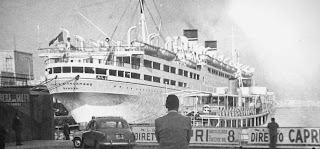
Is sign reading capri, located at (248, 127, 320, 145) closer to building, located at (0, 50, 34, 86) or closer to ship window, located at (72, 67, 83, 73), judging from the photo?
ship window, located at (72, 67, 83, 73)

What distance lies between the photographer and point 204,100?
40156 mm

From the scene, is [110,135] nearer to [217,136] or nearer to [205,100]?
[217,136]

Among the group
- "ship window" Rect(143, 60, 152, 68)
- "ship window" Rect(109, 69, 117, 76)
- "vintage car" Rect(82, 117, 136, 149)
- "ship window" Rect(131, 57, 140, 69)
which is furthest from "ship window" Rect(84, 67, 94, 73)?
"vintage car" Rect(82, 117, 136, 149)

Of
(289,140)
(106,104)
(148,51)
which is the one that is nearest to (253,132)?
(289,140)

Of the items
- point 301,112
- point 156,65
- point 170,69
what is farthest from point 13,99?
point 301,112

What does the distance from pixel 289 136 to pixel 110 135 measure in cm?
785

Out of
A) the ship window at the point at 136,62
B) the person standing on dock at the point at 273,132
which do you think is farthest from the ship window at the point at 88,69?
the person standing on dock at the point at 273,132

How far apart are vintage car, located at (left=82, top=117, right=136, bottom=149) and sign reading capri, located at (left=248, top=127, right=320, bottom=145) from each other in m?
6.23

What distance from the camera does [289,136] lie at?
767 inches

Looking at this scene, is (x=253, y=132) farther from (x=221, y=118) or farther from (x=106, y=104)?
(x=106, y=104)

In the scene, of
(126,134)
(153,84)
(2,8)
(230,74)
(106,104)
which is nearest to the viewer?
(126,134)

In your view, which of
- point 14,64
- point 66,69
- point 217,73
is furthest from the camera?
point 217,73

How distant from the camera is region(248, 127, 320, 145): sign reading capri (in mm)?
19016

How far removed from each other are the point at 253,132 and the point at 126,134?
21.3 ft
